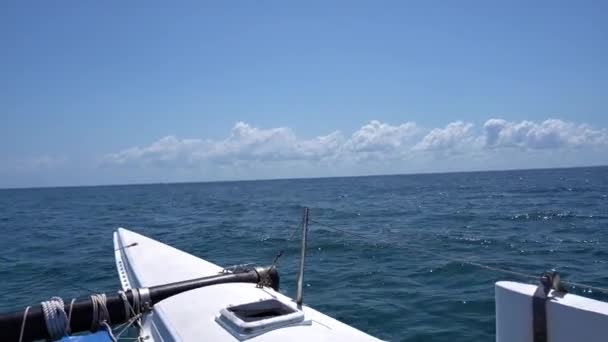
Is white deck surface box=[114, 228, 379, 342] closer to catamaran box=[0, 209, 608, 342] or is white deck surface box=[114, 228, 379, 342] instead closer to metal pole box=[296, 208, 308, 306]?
catamaran box=[0, 209, 608, 342]

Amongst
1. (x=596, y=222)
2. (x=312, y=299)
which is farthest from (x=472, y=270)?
(x=596, y=222)

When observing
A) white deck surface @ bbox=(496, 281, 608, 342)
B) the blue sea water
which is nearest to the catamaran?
white deck surface @ bbox=(496, 281, 608, 342)

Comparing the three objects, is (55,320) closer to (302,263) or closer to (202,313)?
(202,313)

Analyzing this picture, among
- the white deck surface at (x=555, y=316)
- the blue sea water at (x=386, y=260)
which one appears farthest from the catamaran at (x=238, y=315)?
the blue sea water at (x=386, y=260)

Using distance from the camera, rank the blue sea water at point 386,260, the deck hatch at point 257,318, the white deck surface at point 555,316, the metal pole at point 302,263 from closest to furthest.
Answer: the white deck surface at point 555,316, the deck hatch at point 257,318, the metal pole at point 302,263, the blue sea water at point 386,260

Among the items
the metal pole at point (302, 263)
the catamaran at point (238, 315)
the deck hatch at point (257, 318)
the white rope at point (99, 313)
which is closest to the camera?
the catamaran at point (238, 315)

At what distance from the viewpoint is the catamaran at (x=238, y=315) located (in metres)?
2.30

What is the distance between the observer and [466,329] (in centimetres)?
596

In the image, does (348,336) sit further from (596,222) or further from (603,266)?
(596,222)

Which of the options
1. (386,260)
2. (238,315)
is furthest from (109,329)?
(386,260)

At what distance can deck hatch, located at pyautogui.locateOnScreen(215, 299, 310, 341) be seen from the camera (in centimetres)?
320

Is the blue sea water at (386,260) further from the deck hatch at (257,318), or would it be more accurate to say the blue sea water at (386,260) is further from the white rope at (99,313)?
the white rope at (99,313)

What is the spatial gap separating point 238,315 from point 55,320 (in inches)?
77.0

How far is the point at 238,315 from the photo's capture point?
11.2 ft
